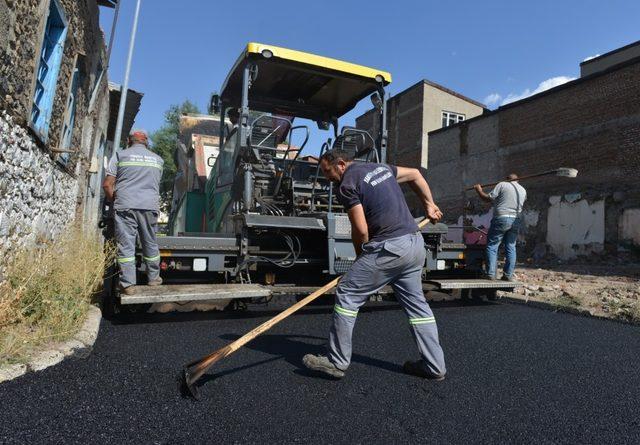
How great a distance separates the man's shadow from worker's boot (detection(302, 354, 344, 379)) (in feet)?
0.23

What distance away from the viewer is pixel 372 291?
3.14 metres

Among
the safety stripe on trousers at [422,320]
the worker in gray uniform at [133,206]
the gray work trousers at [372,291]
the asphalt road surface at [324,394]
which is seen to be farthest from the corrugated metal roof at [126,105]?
the safety stripe on trousers at [422,320]

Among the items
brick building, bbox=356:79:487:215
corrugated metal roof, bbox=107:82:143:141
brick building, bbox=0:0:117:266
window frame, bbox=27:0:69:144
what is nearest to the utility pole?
corrugated metal roof, bbox=107:82:143:141

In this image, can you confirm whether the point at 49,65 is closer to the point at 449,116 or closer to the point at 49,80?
the point at 49,80

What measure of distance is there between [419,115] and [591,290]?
640 inches

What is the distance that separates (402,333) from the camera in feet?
14.1

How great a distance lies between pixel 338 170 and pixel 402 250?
30.2 inches

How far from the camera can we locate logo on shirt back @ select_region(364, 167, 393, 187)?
10.4 ft

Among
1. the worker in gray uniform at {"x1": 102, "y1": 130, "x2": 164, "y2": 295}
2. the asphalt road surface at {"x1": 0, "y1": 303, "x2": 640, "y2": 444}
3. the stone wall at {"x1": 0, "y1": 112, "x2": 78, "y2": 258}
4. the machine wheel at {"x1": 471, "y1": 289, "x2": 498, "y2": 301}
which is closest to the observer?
the asphalt road surface at {"x1": 0, "y1": 303, "x2": 640, "y2": 444}

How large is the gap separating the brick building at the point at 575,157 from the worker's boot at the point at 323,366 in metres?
8.12

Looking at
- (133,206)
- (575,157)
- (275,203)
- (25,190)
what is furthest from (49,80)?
(575,157)

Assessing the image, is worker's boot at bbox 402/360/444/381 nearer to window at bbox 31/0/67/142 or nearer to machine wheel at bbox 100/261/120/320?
machine wheel at bbox 100/261/120/320

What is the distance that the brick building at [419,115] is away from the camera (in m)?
22.2

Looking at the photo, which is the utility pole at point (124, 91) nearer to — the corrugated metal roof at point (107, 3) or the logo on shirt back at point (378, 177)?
the corrugated metal roof at point (107, 3)
